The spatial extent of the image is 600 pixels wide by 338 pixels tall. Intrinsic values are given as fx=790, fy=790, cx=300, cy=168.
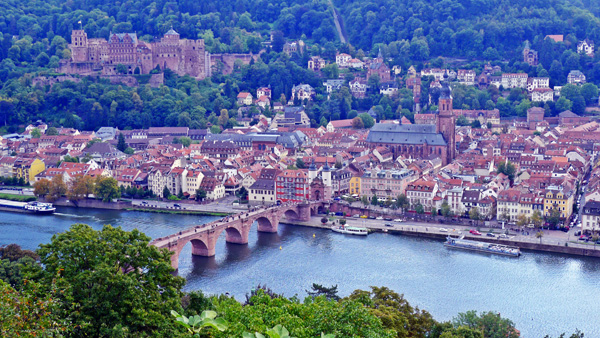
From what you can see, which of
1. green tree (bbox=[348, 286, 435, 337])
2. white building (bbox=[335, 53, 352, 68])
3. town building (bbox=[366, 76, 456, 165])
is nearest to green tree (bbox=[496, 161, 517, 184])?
town building (bbox=[366, 76, 456, 165])

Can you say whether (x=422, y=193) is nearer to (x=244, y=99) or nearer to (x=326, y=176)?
(x=326, y=176)

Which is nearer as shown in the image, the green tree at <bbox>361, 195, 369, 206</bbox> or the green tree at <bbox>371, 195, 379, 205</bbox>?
the green tree at <bbox>361, 195, 369, 206</bbox>

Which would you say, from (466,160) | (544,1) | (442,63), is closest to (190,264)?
(466,160)

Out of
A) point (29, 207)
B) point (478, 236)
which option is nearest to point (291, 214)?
point (478, 236)

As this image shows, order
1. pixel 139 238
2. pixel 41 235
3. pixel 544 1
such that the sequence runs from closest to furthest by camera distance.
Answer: pixel 139 238, pixel 41 235, pixel 544 1

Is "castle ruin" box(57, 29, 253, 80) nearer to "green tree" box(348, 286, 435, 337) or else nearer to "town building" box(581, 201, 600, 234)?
"town building" box(581, 201, 600, 234)

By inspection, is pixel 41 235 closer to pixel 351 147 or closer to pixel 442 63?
pixel 351 147

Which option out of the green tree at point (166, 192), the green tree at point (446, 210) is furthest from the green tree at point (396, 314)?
the green tree at point (166, 192)
